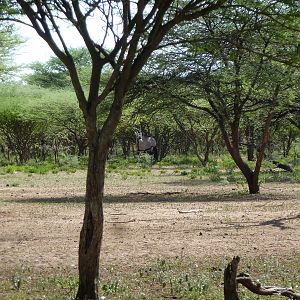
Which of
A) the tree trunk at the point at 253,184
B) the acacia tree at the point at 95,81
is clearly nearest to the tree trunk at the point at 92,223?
the acacia tree at the point at 95,81

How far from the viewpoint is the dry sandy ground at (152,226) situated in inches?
292

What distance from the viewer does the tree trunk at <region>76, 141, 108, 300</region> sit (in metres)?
5.02

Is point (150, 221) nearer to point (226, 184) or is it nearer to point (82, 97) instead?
point (82, 97)

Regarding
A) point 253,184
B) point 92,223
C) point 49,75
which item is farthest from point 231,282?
point 49,75

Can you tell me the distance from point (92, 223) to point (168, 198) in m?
9.50

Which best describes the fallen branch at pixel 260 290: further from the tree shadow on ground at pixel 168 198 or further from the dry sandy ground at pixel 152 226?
the tree shadow on ground at pixel 168 198

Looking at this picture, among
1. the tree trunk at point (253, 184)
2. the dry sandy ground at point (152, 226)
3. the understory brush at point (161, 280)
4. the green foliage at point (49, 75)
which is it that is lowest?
the understory brush at point (161, 280)

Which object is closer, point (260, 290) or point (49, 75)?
point (260, 290)

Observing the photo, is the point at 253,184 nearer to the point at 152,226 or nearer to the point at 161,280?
the point at 152,226

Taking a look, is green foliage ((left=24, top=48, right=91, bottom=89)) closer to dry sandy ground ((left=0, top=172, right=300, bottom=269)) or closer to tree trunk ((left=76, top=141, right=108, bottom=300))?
dry sandy ground ((left=0, top=172, right=300, bottom=269))

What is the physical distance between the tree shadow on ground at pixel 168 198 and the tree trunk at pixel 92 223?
8.07 meters

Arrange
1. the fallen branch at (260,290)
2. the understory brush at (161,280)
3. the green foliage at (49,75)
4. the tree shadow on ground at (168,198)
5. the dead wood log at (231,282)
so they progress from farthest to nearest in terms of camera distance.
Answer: the green foliage at (49,75) < the tree shadow on ground at (168,198) < the understory brush at (161,280) < the fallen branch at (260,290) < the dead wood log at (231,282)

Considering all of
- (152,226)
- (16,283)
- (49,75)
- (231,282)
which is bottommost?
(16,283)

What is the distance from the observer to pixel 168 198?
47.4 feet
